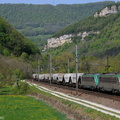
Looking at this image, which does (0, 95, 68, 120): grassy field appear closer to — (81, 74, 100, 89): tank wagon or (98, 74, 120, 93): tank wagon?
(98, 74, 120, 93): tank wagon

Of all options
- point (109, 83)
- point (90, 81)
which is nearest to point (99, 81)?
point (90, 81)

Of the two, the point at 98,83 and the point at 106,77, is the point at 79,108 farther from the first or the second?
the point at 98,83

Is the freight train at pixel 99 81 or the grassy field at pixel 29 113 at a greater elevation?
the freight train at pixel 99 81

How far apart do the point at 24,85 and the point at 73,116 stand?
37205 mm

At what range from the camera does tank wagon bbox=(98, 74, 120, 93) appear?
47906 mm

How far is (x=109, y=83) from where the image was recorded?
170 feet

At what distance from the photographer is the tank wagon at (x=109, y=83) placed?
4791 cm

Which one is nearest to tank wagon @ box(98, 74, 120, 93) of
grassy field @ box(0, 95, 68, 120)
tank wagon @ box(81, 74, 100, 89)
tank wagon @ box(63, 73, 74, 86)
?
tank wagon @ box(81, 74, 100, 89)

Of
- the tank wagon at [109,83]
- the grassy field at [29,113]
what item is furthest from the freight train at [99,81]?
the grassy field at [29,113]

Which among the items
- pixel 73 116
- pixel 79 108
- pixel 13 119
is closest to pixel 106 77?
pixel 79 108

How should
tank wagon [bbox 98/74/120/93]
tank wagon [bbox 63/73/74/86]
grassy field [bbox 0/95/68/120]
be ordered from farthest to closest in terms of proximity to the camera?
1. tank wagon [bbox 63/73/74/86]
2. tank wagon [bbox 98/74/120/93]
3. grassy field [bbox 0/95/68/120]

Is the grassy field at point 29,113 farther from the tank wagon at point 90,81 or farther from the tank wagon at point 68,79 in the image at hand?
the tank wagon at point 68,79

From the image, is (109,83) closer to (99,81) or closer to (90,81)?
(99,81)

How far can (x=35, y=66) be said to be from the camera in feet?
567
